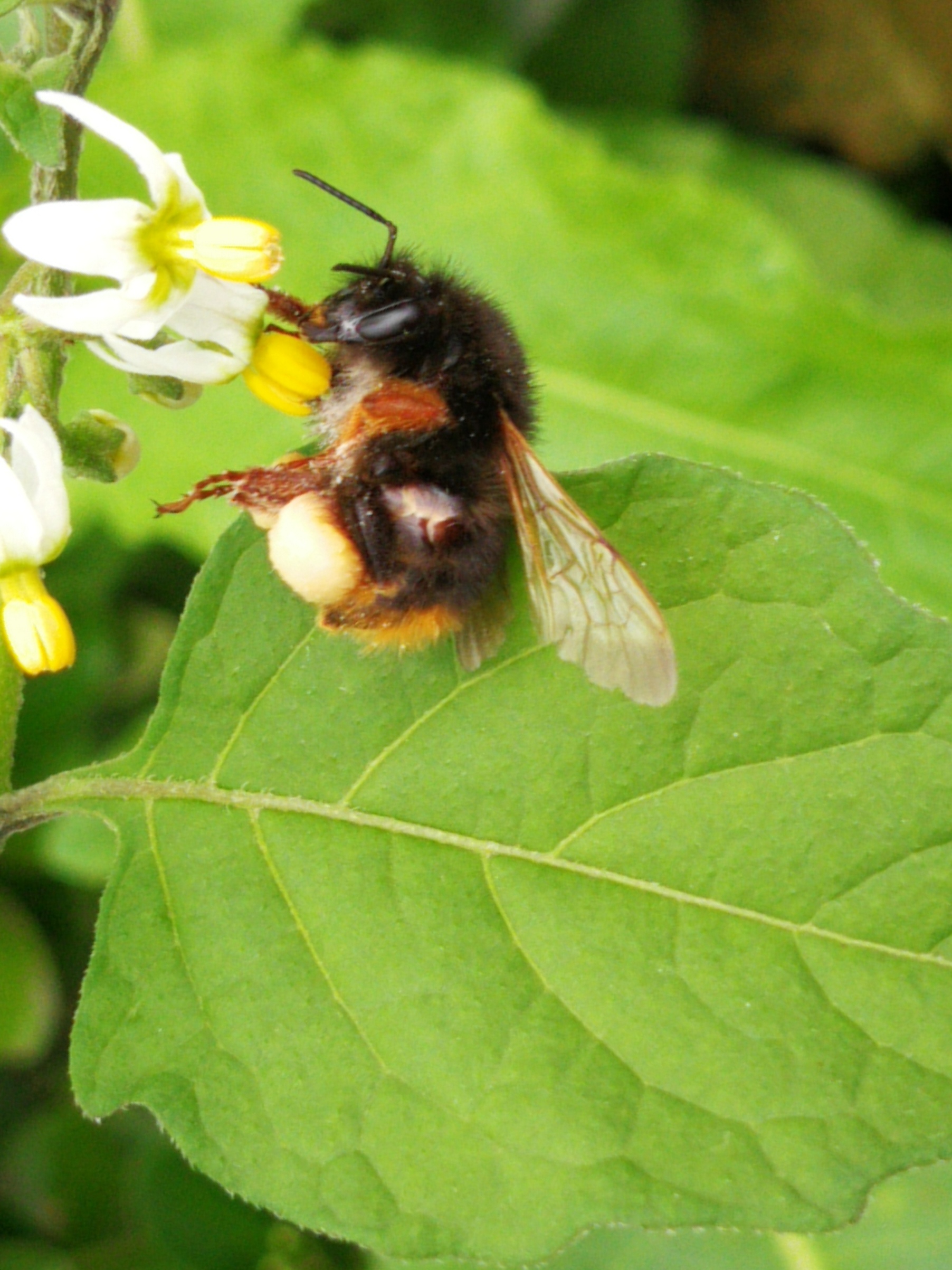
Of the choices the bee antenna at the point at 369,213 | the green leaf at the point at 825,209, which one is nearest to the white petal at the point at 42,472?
the bee antenna at the point at 369,213

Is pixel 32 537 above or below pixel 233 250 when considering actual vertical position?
below

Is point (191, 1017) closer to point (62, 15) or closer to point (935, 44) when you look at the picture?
point (62, 15)

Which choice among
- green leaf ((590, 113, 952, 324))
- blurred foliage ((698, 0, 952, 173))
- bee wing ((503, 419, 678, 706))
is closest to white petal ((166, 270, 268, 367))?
bee wing ((503, 419, 678, 706))

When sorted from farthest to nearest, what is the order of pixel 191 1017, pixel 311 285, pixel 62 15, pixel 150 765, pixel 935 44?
1. pixel 935 44
2. pixel 311 285
3. pixel 150 765
4. pixel 191 1017
5. pixel 62 15

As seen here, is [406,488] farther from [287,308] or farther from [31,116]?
[31,116]

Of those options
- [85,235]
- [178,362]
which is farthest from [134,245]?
[178,362]

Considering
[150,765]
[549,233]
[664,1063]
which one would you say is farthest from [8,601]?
[549,233]
